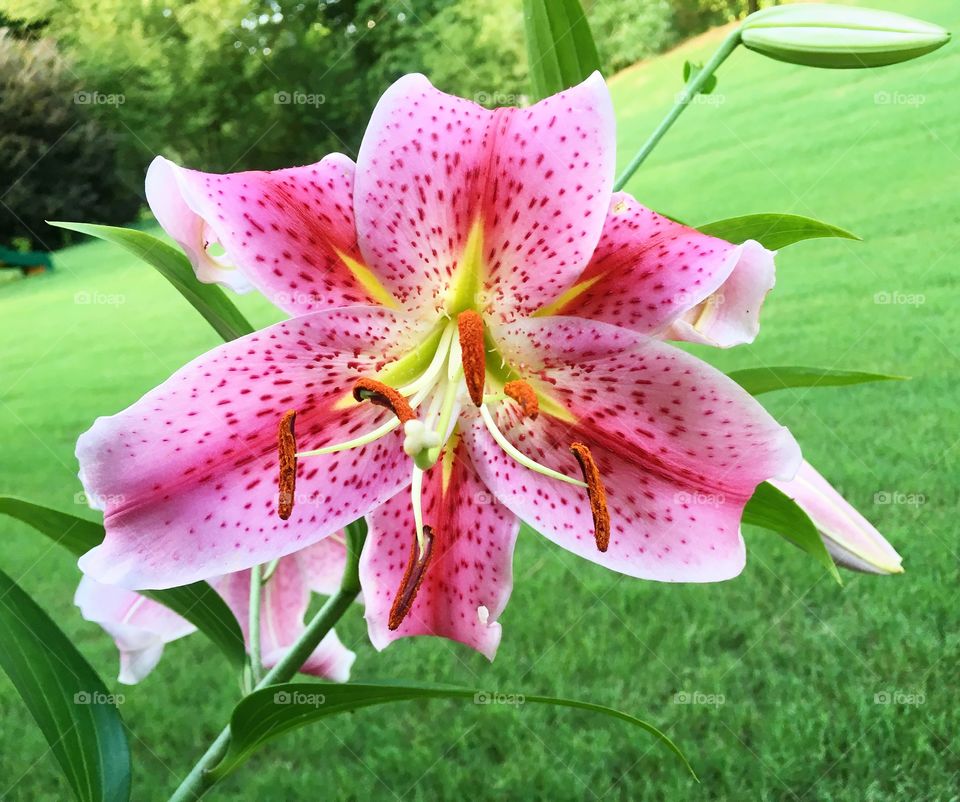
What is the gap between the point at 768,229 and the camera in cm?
38

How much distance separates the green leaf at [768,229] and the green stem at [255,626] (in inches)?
9.9

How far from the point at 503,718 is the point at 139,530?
38.2 inches

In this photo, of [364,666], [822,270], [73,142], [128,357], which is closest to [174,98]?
[73,142]

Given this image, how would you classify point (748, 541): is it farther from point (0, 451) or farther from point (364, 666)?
point (0, 451)

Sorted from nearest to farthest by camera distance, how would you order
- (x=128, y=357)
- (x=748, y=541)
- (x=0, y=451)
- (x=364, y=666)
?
(x=364, y=666) → (x=748, y=541) → (x=0, y=451) → (x=128, y=357)

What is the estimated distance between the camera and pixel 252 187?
0.30m
